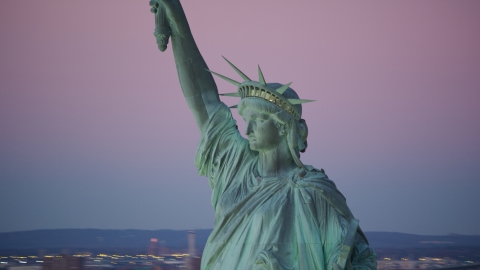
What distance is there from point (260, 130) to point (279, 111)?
248 mm

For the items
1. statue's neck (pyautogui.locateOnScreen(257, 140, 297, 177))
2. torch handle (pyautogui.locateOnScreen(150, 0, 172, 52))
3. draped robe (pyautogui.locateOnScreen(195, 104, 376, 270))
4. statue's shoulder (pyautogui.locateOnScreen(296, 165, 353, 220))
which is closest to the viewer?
draped robe (pyautogui.locateOnScreen(195, 104, 376, 270))

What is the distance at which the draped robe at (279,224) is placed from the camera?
835 cm

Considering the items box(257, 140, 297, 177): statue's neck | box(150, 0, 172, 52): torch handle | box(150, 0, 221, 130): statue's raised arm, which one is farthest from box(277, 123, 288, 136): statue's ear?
box(150, 0, 172, 52): torch handle

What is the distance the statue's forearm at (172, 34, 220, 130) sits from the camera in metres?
9.13

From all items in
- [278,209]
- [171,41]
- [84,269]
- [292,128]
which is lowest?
[84,269]

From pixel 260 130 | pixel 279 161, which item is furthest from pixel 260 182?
pixel 260 130

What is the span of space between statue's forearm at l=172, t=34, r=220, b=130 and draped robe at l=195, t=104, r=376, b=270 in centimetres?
61

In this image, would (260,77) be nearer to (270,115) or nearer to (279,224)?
(270,115)

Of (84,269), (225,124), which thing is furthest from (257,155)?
(84,269)

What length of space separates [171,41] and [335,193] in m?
2.18

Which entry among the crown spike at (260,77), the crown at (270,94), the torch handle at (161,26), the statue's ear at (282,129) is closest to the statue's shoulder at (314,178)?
the statue's ear at (282,129)

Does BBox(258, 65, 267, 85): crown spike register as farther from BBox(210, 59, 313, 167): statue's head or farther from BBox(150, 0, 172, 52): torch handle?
BBox(150, 0, 172, 52): torch handle

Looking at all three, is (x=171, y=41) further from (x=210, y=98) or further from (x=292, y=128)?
(x=292, y=128)

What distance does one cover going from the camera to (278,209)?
28.0 feet
